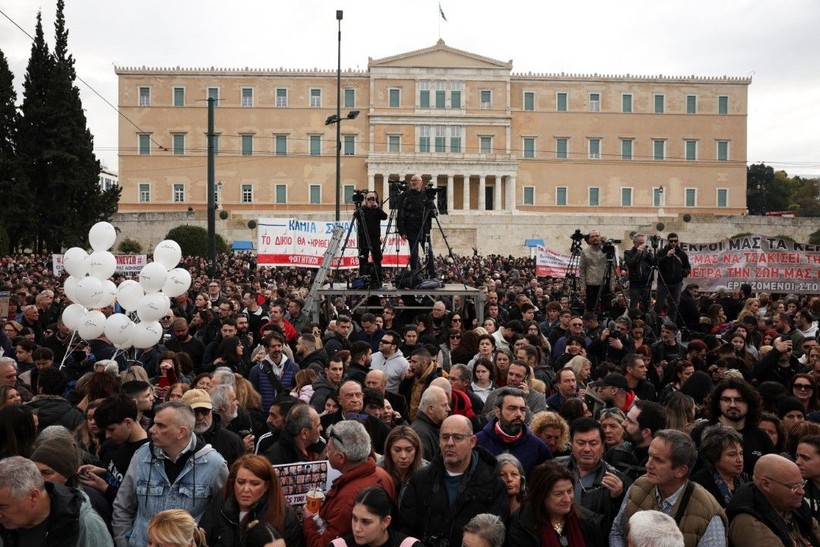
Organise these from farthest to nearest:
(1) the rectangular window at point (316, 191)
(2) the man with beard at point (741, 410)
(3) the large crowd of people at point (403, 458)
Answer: (1) the rectangular window at point (316, 191), (2) the man with beard at point (741, 410), (3) the large crowd of people at point (403, 458)

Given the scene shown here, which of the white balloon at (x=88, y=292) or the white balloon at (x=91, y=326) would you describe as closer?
the white balloon at (x=91, y=326)

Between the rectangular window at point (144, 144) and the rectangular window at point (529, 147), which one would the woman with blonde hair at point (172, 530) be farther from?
the rectangular window at point (144, 144)

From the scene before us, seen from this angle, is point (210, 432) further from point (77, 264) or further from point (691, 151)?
point (691, 151)

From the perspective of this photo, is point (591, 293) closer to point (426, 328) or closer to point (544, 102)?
point (426, 328)

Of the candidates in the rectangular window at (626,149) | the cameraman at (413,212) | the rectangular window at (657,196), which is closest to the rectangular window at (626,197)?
the rectangular window at (657,196)

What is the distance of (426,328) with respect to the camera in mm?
10453

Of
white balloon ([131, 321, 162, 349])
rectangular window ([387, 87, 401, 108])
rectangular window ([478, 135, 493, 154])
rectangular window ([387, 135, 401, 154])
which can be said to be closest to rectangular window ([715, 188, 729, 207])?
rectangular window ([478, 135, 493, 154])

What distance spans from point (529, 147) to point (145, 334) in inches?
2225

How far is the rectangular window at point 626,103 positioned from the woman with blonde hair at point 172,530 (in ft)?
209

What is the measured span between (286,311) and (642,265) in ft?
16.6

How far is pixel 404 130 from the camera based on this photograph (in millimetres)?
62219

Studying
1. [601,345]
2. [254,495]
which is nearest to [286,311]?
[601,345]

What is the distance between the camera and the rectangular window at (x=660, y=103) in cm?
6419

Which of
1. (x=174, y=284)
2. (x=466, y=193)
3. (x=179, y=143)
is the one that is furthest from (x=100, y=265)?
(x=179, y=143)
